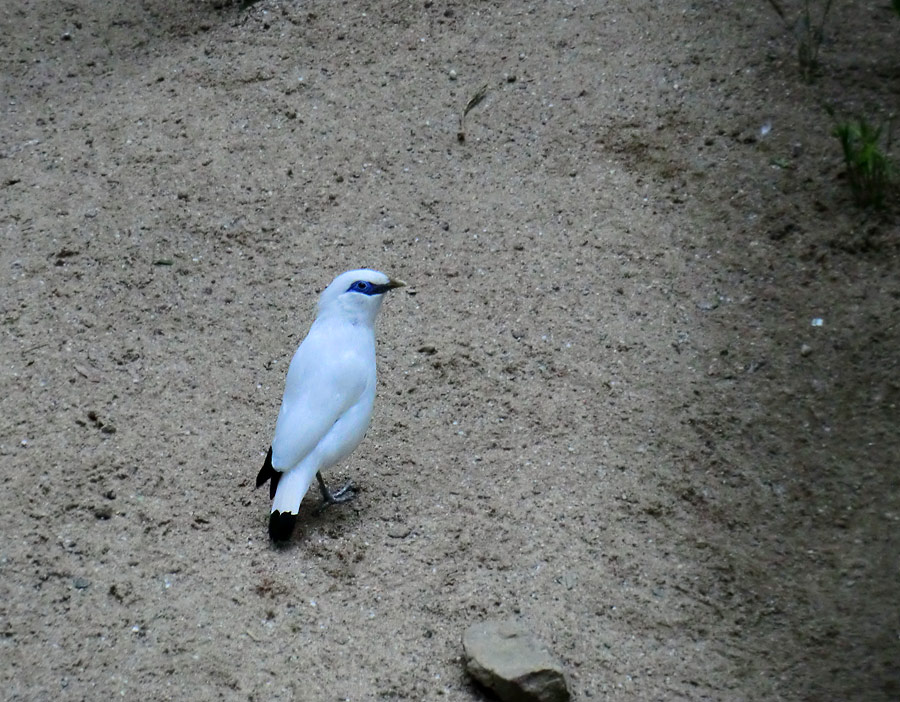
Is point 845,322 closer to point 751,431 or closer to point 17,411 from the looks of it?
point 751,431

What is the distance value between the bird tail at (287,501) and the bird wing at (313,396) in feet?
0.13

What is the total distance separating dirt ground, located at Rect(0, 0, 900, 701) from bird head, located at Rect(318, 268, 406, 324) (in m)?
0.60

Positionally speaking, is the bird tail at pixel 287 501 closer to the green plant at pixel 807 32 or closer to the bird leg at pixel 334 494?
the bird leg at pixel 334 494

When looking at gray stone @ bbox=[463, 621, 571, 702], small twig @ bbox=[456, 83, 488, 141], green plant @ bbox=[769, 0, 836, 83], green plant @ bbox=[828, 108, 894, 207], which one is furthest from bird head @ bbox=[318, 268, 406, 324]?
green plant @ bbox=[769, 0, 836, 83]

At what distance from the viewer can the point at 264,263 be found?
5.04m

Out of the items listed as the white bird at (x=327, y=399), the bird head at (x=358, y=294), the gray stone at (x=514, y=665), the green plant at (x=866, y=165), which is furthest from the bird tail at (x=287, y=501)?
the green plant at (x=866, y=165)

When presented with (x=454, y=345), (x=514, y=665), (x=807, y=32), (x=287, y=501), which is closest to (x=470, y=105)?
(x=454, y=345)

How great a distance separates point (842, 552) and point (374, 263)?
7.89ft

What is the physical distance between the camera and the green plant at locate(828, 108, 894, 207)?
15.1ft

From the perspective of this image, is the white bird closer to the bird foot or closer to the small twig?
the bird foot

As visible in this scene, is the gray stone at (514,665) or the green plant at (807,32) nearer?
the gray stone at (514,665)

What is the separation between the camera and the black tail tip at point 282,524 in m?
3.58

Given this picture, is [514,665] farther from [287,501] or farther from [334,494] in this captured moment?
[334,494]

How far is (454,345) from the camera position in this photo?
4.57m
